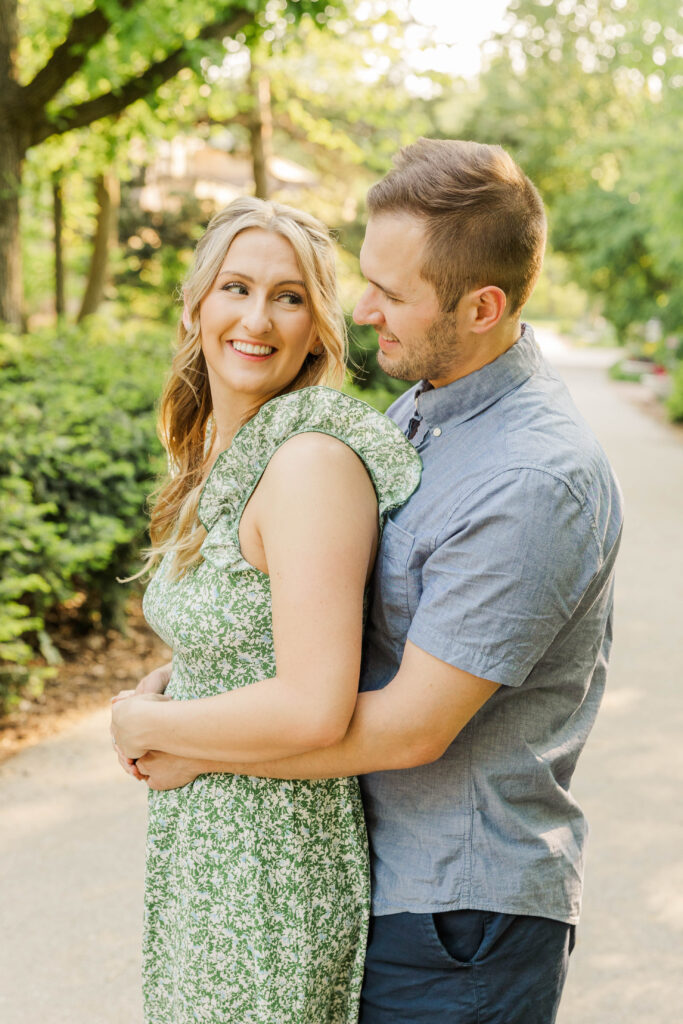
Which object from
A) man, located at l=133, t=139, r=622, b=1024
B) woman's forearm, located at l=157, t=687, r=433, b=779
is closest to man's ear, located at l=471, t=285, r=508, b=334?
man, located at l=133, t=139, r=622, b=1024

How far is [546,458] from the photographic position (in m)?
1.49

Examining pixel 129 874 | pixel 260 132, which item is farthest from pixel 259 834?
pixel 260 132

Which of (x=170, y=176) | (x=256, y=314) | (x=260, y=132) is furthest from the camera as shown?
(x=170, y=176)

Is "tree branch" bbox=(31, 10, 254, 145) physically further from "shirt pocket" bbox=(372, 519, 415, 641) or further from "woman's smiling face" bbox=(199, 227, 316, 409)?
"shirt pocket" bbox=(372, 519, 415, 641)

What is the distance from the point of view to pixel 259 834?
1.75 meters

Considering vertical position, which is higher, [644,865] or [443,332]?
[443,332]

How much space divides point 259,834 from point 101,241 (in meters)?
15.0

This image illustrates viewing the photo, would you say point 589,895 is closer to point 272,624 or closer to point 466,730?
point 466,730

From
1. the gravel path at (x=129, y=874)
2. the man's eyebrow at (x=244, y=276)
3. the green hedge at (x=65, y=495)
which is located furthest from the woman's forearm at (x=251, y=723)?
the green hedge at (x=65, y=495)

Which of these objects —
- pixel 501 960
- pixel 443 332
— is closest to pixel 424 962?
pixel 501 960

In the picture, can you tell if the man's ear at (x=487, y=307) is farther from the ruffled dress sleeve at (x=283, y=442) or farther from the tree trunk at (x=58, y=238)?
the tree trunk at (x=58, y=238)

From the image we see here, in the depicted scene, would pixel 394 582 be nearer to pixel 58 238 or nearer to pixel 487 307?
pixel 487 307

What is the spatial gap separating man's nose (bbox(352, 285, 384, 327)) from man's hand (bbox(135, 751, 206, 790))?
2.82 ft

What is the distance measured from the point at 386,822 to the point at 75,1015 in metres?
1.78
